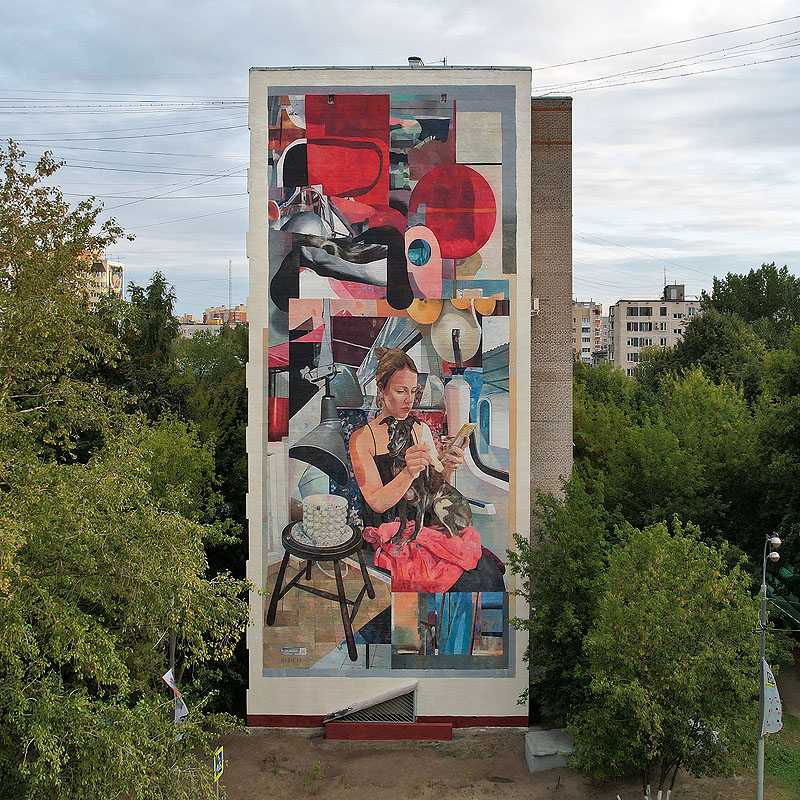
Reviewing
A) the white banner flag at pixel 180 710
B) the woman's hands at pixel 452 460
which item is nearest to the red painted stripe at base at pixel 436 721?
the woman's hands at pixel 452 460

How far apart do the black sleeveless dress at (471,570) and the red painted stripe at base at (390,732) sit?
3.78 metres

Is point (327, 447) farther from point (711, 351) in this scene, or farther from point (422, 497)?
point (711, 351)

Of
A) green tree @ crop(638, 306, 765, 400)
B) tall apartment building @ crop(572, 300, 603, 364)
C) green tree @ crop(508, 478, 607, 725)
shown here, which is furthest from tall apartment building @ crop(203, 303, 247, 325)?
green tree @ crop(508, 478, 607, 725)

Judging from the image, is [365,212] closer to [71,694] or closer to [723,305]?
[71,694]

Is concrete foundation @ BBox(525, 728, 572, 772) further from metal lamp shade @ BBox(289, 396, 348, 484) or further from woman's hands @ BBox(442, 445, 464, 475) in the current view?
metal lamp shade @ BBox(289, 396, 348, 484)

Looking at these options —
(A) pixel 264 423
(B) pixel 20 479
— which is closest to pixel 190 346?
(A) pixel 264 423

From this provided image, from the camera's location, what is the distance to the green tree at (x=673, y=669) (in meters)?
18.0

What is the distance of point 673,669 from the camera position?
58.9 feet

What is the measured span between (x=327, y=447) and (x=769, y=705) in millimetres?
12404

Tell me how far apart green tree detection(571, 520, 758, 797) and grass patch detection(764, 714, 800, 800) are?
184 centimetres

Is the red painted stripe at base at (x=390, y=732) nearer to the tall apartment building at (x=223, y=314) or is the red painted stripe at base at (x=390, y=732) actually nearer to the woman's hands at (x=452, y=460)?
the woman's hands at (x=452, y=460)

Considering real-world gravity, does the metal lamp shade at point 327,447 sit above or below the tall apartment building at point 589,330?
below

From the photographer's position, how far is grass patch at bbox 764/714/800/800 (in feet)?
68.0

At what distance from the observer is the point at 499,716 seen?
24.4 m
